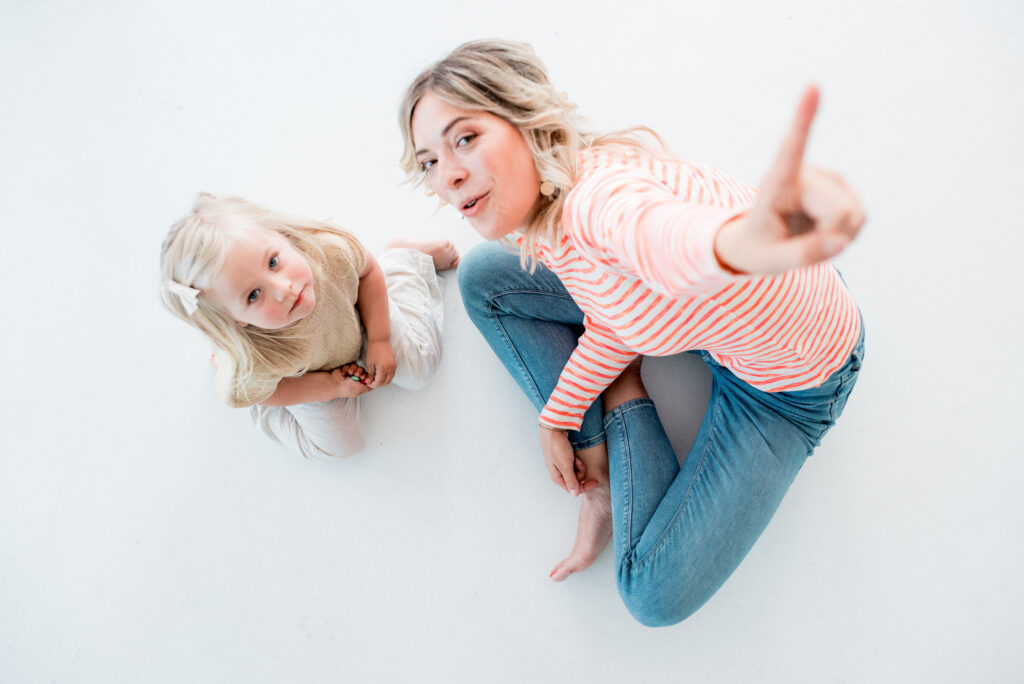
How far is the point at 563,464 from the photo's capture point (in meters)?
0.95

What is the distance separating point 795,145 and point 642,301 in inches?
12.8

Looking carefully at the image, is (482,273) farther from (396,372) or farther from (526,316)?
(396,372)

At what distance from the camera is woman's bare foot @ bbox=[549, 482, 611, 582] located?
0.96 m

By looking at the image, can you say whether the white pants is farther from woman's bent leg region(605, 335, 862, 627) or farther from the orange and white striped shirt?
woman's bent leg region(605, 335, 862, 627)

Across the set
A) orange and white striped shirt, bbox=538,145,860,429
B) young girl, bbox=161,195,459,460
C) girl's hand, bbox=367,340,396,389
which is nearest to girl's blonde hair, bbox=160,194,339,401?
young girl, bbox=161,195,459,460

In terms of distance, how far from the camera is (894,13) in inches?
41.3

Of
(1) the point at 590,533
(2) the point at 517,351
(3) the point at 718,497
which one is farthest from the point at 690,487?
(2) the point at 517,351

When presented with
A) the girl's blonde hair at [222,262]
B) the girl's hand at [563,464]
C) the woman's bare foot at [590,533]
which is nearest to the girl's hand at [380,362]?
the girl's blonde hair at [222,262]

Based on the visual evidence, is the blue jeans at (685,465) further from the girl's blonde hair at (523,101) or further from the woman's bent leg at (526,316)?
the girl's blonde hair at (523,101)

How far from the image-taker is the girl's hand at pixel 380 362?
3.24 feet

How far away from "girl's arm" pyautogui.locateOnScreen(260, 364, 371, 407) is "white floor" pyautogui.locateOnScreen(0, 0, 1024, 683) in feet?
0.33

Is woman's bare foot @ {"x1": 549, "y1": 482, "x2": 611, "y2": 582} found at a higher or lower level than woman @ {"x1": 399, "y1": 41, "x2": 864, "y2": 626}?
lower

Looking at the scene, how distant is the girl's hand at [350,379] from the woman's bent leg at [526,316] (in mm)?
209

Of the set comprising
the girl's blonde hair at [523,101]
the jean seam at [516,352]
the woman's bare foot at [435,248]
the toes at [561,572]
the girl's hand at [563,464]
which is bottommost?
the toes at [561,572]
